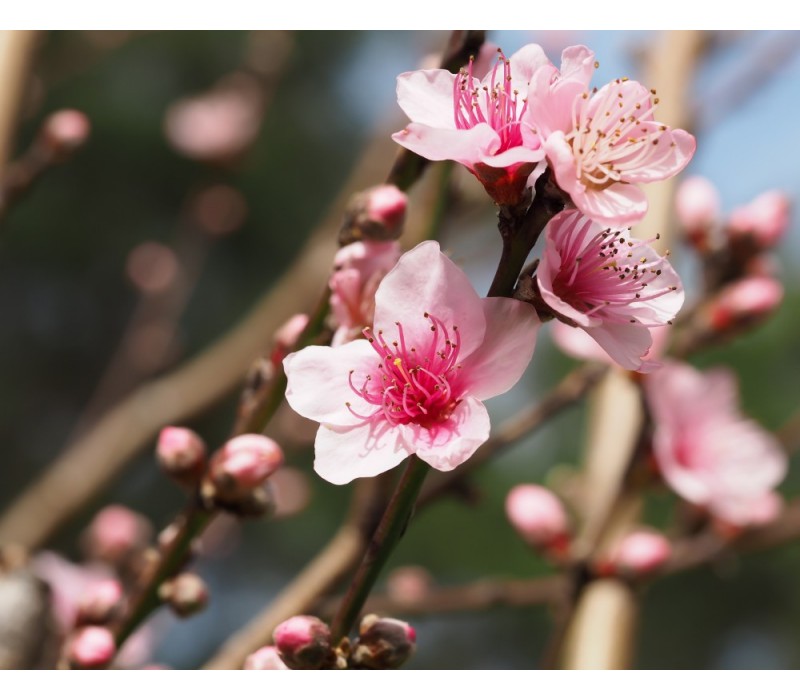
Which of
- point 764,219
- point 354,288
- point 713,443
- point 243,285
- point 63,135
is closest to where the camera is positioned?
point 354,288

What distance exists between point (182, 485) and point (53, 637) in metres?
0.29

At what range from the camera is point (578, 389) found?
1.01 meters

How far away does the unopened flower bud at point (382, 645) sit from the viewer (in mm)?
510

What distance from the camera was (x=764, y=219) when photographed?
1076 mm

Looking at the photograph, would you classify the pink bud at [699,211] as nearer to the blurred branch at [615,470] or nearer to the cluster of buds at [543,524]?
the blurred branch at [615,470]

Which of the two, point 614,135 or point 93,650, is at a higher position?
point 614,135

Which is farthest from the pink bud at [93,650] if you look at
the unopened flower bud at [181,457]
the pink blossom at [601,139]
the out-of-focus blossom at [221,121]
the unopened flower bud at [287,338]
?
the out-of-focus blossom at [221,121]

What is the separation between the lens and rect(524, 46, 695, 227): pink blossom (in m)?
0.45

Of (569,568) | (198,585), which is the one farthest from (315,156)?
(198,585)

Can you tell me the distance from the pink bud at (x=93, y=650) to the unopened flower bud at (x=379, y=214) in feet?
1.09

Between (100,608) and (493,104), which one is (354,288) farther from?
(100,608)

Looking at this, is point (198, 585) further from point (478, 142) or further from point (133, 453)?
point (133, 453)

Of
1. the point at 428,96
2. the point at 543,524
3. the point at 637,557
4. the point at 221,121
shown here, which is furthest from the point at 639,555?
the point at 221,121

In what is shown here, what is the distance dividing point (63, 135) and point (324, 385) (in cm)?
59
